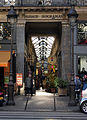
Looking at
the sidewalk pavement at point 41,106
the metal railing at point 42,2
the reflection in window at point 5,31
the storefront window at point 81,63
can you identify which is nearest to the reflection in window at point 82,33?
the storefront window at point 81,63

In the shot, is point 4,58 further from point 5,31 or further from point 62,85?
point 62,85

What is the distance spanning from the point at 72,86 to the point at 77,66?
7028 mm

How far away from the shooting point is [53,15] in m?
24.2

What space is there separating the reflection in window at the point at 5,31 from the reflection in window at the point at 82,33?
5725 millimetres

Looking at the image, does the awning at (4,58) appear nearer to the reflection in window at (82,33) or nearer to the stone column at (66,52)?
the stone column at (66,52)

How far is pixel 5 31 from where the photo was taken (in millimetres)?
24281

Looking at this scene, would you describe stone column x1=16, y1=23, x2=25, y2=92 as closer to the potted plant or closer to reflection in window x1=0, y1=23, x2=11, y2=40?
reflection in window x1=0, y1=23, x2=11, y2=40

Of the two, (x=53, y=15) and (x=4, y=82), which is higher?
(x=53, y=15)

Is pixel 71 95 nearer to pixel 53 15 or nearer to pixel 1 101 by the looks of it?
pixel 1 101

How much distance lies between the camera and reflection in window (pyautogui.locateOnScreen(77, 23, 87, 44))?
2402 cm

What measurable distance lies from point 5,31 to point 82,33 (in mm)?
6310

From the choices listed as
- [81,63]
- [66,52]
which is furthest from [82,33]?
[81,63]

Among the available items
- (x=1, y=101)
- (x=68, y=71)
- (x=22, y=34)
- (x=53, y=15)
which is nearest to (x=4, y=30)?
(x=22, y=34)

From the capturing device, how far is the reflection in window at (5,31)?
24.2 metres
